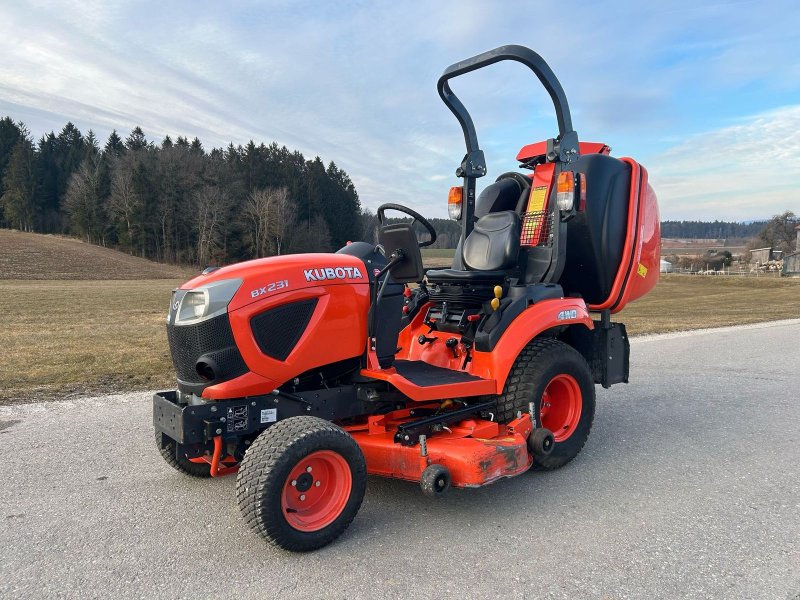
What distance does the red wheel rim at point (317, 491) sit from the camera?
2.98 metres

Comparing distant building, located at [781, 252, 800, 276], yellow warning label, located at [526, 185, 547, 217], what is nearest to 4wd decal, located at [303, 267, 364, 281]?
yellow warning label, located at [526, 185, 547, 217]

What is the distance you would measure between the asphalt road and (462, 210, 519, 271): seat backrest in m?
1.52

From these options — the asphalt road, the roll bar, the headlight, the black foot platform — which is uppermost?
the roll bar

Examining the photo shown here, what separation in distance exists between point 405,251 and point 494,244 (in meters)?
1.19

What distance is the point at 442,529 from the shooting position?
321 cm

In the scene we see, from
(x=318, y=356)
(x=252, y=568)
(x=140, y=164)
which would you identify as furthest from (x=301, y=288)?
(x=140, y=164)

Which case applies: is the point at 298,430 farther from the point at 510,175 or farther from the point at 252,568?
the point at 510,175

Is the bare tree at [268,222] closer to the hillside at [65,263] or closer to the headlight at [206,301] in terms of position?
the hillside at [65,263]

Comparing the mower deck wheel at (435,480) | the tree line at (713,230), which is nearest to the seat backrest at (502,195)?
the mower deck wheel at (435,480)

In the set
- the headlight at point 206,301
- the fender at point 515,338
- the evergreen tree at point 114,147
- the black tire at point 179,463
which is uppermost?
the evergreen tree at point 114,147

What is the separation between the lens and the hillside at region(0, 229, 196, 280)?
36.9 meters

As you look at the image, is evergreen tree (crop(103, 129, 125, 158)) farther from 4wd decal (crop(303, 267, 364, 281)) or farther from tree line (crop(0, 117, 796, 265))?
4wd decal (crop(303, 267, 364, 281))

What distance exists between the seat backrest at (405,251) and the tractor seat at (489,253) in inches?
31.7

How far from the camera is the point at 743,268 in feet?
203
